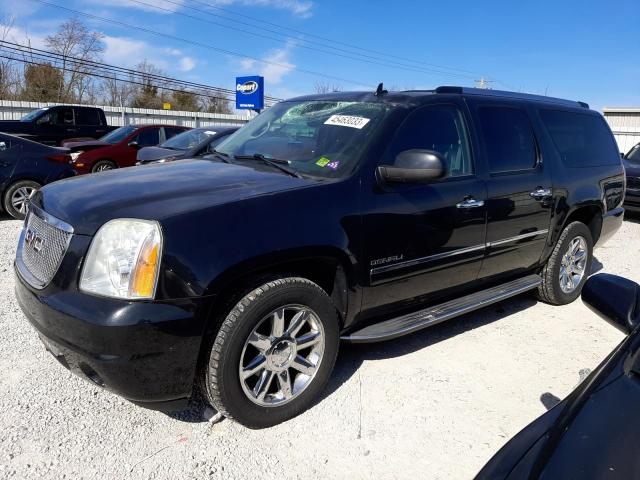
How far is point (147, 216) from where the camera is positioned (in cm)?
240

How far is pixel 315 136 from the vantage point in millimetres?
3469

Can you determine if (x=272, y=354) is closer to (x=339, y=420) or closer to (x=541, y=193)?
(x=339, y=420)

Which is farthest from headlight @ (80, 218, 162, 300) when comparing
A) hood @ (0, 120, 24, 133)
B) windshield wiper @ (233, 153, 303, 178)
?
hood @ (0, 120, 24, 133)

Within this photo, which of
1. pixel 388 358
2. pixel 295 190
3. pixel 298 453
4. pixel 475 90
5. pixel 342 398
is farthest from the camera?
pixel 475 90

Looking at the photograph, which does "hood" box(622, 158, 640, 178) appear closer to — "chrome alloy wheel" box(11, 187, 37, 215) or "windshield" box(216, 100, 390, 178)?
"windshield" box(216, 100, 390, 178)

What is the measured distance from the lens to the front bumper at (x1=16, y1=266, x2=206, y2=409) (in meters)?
2.26

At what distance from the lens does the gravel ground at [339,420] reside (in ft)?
8.24

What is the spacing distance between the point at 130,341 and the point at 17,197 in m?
7.14

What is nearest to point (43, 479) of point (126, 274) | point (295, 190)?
point (126, 274)

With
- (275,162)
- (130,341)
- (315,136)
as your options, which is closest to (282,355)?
(130,341)

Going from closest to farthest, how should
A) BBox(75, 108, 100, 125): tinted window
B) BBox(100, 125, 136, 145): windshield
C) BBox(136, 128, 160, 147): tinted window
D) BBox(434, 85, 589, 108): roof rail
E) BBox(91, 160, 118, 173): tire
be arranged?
1. BBox(434, 85, 589, 108): roof rail
2. BBox(91, 160, 118, 173): tire
3. BBox(100, 125, 136, 145): windshield
4. BBox(136, 128, 160, 147): tinted window
5. BBox(75, 108, 100, 125): tinted window

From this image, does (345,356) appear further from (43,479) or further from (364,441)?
(43,479)

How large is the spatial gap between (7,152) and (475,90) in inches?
287

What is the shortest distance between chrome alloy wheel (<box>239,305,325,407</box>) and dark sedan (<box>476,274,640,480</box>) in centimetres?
147
